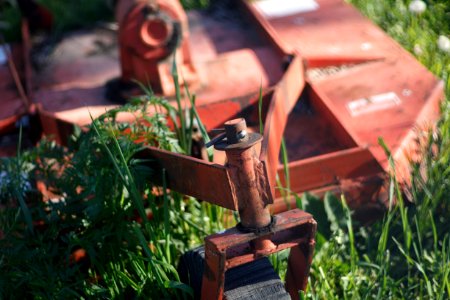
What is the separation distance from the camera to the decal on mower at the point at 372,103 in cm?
271

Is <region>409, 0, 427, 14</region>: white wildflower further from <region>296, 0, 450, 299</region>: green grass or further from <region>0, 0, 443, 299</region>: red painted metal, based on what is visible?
<region>296, 0, 450, 299</region>: green grass

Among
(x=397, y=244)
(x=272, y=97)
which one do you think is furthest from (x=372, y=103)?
(x=397, y=244)

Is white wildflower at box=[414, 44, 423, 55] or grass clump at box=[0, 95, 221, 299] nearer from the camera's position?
grass clump at box=[0, 95, 221, 299]

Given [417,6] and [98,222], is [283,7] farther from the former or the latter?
[98,222]

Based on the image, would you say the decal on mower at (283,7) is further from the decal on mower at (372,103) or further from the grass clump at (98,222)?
the grass clump at (98,222)

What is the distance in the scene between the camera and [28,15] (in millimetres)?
3762

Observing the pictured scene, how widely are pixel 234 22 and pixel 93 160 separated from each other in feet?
5.87

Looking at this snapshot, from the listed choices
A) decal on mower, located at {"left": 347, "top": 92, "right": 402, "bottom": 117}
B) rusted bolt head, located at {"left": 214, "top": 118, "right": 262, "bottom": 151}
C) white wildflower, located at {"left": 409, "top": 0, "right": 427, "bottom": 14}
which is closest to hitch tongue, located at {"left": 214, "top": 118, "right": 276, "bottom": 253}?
rusted bolt head, located at {"left": 214, "top": 118, "right": 262, "bottom": 151}

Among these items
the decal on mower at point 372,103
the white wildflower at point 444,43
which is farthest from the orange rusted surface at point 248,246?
the white wildflower at point 444,43

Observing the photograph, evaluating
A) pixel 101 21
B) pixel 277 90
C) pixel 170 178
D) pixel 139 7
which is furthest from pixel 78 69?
pixel 170 178

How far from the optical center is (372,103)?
8.99ft

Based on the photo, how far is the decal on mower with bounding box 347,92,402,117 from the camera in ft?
8.88

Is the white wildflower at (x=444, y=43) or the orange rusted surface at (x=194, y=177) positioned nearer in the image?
the orange rusted surface at (x=194, y=177)

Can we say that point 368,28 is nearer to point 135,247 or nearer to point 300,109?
point 300,109
